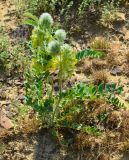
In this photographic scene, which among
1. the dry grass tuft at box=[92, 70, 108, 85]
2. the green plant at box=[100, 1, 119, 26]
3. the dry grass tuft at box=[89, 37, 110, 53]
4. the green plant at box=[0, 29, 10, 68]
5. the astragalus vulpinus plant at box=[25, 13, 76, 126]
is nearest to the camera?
the astragalus vulpinus plant at box=[25, 13, 76, 126]

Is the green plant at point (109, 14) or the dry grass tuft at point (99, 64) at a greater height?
the green plant at point (109, 14)

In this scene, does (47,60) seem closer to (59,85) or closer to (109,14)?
(59,85)

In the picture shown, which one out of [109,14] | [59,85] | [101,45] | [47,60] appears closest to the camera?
[47,60]

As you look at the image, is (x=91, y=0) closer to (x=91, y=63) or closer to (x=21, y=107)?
(x=91, y=63)

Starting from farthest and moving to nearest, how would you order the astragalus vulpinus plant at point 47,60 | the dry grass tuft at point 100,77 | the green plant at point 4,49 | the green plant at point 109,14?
the green plant at point 109,14
the green plant at point 4,49
the dry grass tuft at point 100,77
the astragalus vulpinus plant at point 47,60

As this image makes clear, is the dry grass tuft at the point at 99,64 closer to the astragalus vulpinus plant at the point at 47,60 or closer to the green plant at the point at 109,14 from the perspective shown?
the green plant at the point at 109,14

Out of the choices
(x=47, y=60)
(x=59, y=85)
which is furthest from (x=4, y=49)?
(x=47, y=60)

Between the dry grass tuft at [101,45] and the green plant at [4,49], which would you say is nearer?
the green plant at [4,49]

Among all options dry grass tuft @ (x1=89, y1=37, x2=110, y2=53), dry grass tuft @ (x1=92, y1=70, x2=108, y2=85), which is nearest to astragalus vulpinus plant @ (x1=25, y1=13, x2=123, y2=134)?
dry grass tuft @ (x1=92, y1=70, x2=108, y2=85)

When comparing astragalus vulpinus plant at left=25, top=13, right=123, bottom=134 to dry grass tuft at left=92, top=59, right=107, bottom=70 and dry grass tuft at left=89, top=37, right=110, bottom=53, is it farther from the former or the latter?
dry grass tuft at left=89, top=37, right=110, bottom=53

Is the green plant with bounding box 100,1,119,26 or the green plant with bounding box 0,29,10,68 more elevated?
the green plant with bounding box 100,1,119,26

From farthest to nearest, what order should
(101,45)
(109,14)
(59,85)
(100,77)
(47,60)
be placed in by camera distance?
(109,14), (101,45), (100,77), (59,85), (47,60)

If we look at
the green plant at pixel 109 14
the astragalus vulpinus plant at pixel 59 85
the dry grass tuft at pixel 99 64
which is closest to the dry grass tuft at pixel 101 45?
the dry grass tuft at pixel 99 64

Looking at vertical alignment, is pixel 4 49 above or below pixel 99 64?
above
